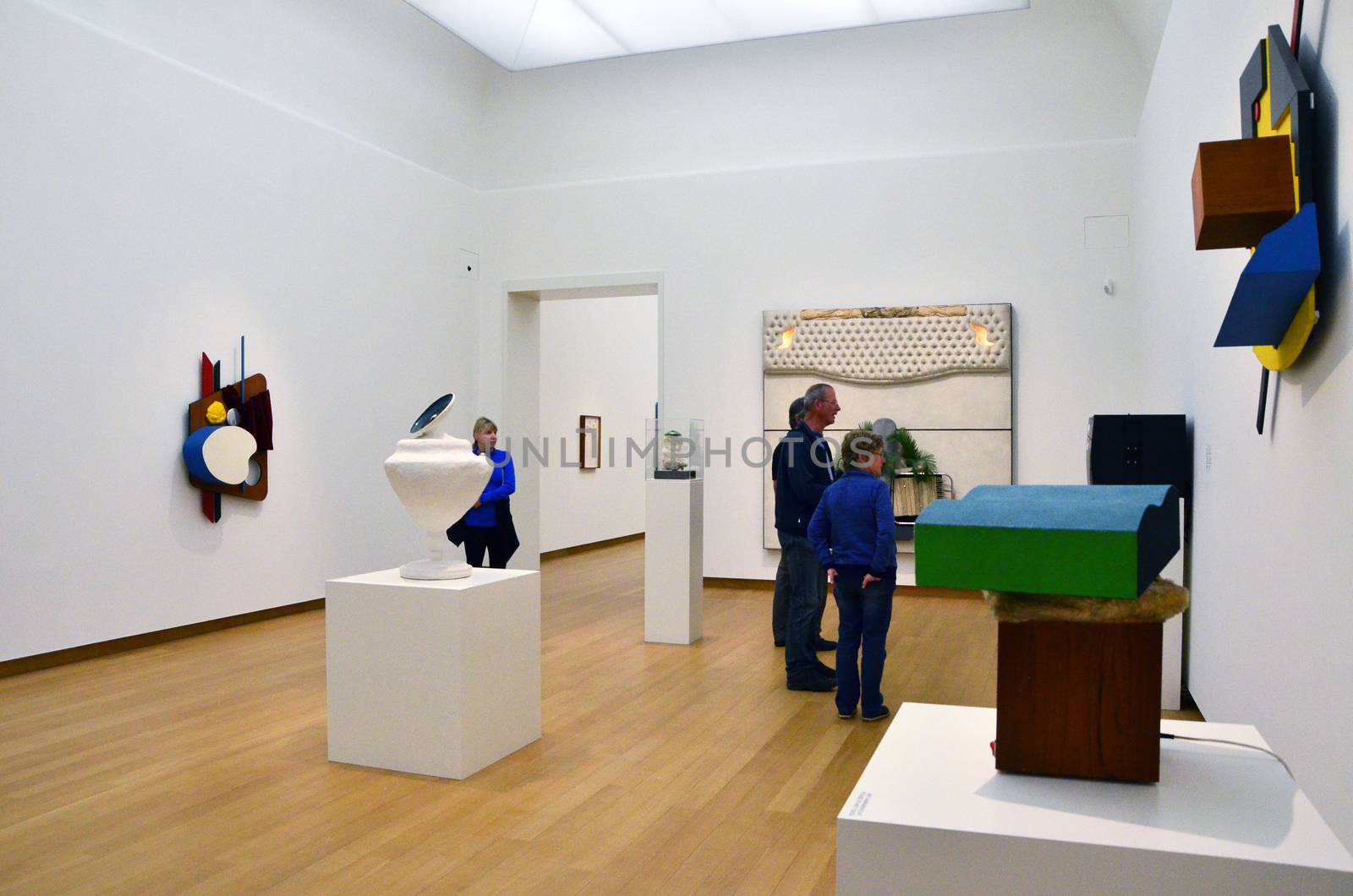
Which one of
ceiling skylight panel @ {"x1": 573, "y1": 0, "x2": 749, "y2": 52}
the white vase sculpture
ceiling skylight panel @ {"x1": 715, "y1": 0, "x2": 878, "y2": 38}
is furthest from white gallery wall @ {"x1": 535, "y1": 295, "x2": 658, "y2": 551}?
the white vase sculpture

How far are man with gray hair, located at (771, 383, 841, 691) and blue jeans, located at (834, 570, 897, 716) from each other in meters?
0.63

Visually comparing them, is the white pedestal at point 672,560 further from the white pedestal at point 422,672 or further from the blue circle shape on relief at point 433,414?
the blue circle shape on relief at point 433,414

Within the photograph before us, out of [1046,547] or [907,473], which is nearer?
[1046,547]

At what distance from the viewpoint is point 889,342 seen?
931 centimetres

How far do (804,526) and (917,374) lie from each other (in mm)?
3643

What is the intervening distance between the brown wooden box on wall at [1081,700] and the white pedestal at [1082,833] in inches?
1.2

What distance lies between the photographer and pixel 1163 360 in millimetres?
6609

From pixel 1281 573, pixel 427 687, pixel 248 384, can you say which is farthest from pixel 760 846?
pixel 248 384

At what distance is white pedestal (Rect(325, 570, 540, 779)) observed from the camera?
164 inches

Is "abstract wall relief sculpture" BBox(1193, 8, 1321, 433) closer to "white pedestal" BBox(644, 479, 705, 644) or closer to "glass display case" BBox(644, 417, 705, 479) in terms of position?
"white pedestal" BBox(644, 479, 705, 644)

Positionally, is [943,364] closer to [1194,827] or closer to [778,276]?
[778,276]

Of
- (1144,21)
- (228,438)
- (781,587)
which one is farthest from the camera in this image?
(1144,21)

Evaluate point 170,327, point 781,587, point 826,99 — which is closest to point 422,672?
point 781,587

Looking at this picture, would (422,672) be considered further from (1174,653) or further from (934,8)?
(934,8)
